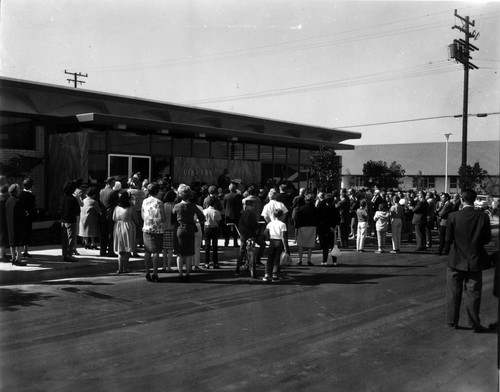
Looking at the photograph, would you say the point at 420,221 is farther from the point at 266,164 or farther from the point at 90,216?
the point at 90,216

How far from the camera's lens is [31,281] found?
9.78 m

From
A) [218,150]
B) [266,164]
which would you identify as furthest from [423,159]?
[218,150]

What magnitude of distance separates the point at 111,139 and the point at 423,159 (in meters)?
45.5

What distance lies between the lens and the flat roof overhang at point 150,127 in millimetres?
16938

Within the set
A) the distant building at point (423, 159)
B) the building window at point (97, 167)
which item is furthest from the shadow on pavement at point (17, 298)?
the distant building at point (423, 159)

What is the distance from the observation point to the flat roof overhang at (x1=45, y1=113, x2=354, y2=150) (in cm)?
1694

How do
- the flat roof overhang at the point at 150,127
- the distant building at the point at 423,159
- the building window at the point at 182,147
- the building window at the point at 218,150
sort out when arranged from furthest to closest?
the distant building at the point at 423,159, the building window at the point at 218,150, the building window at the point at 182,147, the flat roof overhang at the point at 150,127

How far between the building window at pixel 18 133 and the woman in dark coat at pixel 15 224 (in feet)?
23.3

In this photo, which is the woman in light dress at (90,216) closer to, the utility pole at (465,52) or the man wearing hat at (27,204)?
the man wearing hat at (27,204)

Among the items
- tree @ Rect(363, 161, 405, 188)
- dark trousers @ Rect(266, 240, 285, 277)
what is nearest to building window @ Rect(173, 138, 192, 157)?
dark trousers @ Rect(266, 240, 285, 277)

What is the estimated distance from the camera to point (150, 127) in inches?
739

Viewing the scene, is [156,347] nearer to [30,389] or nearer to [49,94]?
[30,389]

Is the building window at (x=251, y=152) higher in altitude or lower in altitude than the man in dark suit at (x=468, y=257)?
higher

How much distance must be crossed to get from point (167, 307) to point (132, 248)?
294 cm
